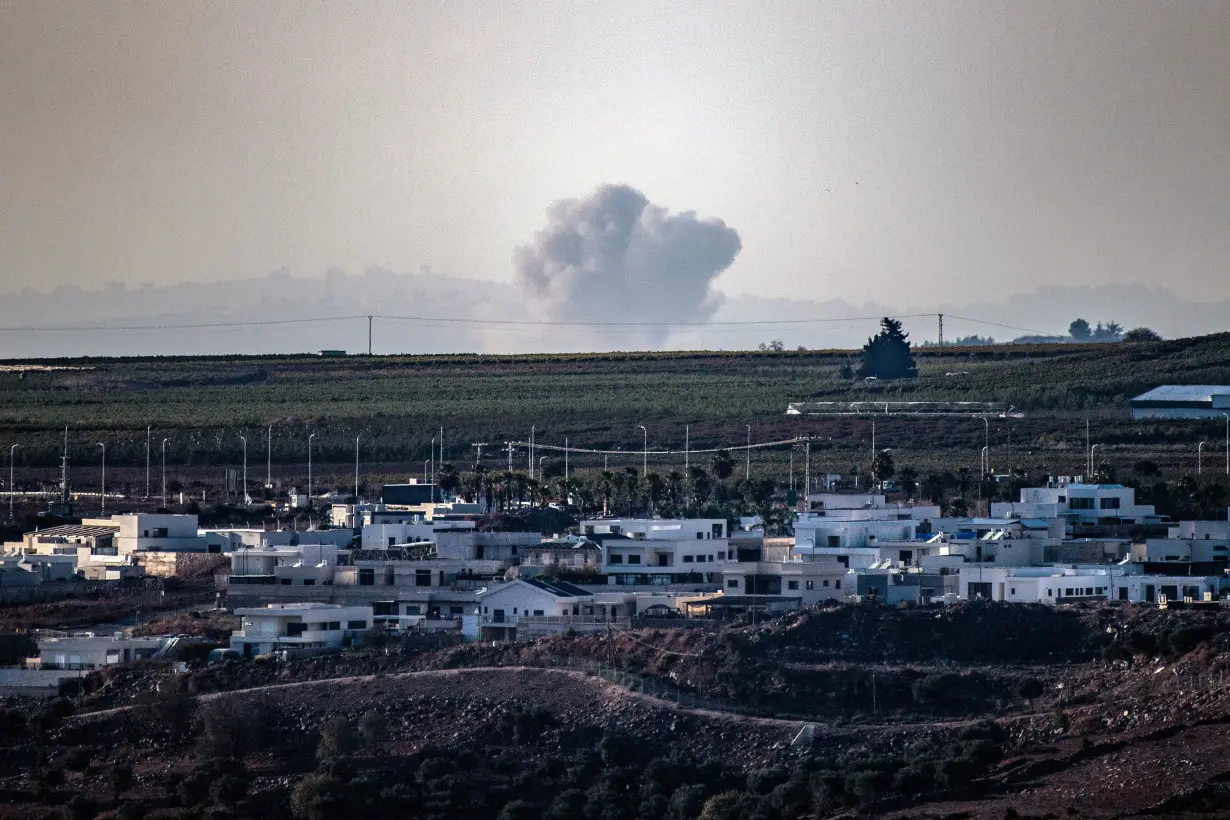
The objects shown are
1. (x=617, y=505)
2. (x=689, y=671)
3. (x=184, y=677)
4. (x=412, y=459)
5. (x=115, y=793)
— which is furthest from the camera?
(x=412, y=459)

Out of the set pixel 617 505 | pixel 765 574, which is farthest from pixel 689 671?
pixel 617 505

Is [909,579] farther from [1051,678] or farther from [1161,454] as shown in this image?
[1161,454]

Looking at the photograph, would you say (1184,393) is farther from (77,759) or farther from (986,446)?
(77,759)

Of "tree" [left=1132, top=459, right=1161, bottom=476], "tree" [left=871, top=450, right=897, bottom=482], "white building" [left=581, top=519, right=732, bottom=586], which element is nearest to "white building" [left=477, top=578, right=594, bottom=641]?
"white building" [left=581, top=519, right=732, bottom=586]

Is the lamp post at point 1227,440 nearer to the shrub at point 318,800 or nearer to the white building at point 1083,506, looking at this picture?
the white building at point 1083,506

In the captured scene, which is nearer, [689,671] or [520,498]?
[689,671]

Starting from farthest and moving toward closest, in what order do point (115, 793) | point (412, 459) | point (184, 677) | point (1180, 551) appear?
point (412, 459), point (1180, 551), point (184, 677), point (115, 793)

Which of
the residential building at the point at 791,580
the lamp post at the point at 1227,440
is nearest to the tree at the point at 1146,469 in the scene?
the lamp post at the point at 1227,440

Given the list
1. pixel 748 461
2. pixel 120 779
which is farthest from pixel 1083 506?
pixel 120 779
